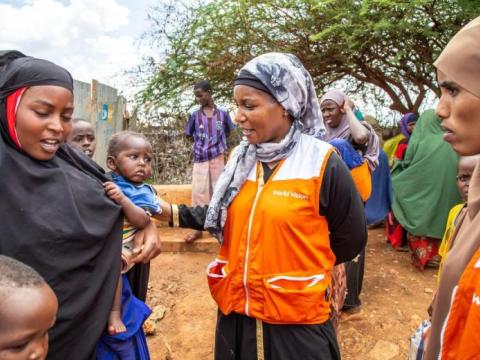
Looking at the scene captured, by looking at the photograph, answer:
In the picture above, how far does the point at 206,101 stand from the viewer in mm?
6098

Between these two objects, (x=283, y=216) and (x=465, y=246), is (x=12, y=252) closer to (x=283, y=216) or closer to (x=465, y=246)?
(x=283, y=216)

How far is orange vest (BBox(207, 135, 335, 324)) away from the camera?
1847 mm

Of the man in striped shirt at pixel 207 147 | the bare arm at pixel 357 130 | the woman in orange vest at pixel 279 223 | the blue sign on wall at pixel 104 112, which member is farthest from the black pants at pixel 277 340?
the blue sign on wall at pixel 104 112

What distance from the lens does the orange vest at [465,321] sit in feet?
3.56

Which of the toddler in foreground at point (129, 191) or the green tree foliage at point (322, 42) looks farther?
the green tree foliage at point (322, 42)

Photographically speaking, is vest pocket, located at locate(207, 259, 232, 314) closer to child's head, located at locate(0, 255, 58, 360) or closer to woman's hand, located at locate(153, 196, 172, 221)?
woman's hand, located at locate(153, 196, 172, 221)

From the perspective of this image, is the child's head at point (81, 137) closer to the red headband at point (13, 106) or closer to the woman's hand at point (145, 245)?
the woman's hand at point (145, 245)

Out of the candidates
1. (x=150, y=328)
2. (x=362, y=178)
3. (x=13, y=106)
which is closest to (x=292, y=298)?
(x=13, y=106)

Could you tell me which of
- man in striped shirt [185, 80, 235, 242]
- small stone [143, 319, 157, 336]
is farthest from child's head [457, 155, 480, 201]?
man in striped shirt [185, 80, 235, 242]

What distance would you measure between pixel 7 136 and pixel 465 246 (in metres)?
1.51

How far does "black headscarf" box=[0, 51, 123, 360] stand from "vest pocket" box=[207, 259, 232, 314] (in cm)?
49

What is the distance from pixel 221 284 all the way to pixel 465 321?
1.10 metres

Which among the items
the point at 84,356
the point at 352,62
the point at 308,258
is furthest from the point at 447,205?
the point at 84,356

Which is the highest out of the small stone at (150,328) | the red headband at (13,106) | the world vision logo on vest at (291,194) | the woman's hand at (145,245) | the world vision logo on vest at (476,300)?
the red headband at (13,106)
